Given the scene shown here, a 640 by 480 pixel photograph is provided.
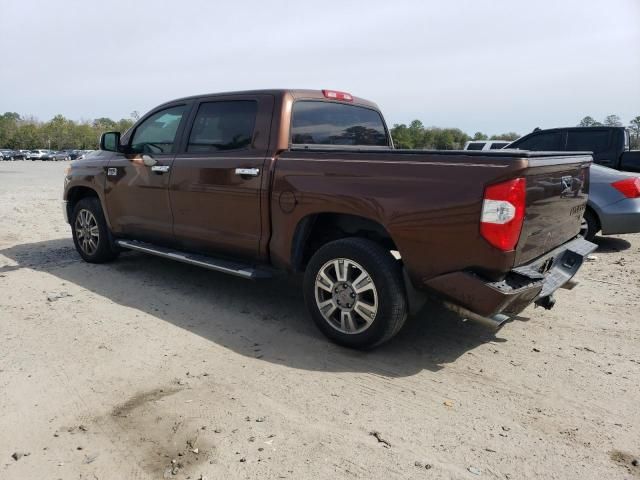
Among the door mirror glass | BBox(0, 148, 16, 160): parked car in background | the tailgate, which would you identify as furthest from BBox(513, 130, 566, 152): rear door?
BBox(0, 148, 16, 160): parked car in background

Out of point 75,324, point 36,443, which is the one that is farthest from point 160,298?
point 36,443

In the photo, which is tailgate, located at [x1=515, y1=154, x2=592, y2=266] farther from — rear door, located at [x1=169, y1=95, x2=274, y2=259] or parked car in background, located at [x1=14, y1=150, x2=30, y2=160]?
parked car in background, located at [x1=14, y1=150, x2=30, y2=160]

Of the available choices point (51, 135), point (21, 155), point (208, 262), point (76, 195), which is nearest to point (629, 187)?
point (208, 262)

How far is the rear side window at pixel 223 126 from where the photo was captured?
450 cm

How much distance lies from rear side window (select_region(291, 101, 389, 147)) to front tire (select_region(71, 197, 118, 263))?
9.82 feet

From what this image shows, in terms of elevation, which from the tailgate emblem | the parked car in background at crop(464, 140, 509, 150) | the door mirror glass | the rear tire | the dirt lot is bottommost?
the dirt lot

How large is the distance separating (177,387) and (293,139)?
2.20 meters

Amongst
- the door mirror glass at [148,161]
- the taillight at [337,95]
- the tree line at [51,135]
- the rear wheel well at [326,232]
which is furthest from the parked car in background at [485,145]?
the tree line at [51,135]

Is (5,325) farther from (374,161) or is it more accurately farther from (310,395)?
(374,161)

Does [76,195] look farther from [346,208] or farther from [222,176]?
[346,208]

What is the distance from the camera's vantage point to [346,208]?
3.70 meters

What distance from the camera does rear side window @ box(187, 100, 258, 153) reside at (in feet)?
14.8

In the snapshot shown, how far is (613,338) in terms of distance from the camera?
13.4 ft

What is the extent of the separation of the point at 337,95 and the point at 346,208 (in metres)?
1.68
